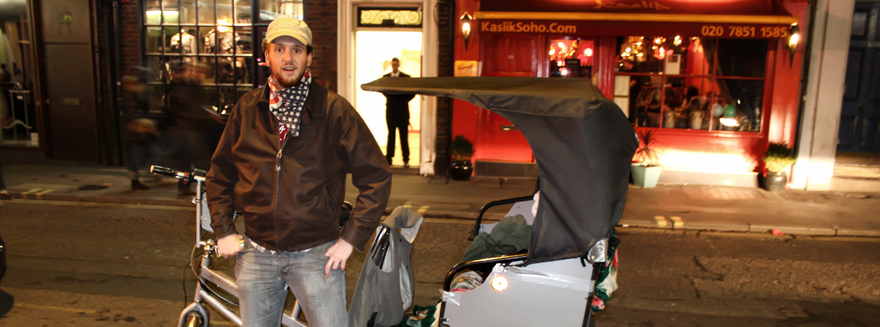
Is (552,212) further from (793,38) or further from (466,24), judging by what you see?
(793,38)

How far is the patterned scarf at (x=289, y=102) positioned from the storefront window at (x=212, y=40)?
9380 millimetres

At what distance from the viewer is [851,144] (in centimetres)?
1034

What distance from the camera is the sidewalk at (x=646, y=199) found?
7586 mm

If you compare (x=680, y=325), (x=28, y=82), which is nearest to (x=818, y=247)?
(x=680, y=325)

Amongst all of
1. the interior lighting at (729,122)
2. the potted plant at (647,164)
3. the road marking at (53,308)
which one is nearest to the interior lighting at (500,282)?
the road marking at (53,308)

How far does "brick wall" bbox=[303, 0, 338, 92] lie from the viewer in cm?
1098

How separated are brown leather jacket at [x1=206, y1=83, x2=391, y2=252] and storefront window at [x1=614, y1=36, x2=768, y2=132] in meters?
9.00

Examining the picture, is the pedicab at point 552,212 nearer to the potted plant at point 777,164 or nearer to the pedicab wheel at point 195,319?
the pedicab wheel at point 195,319

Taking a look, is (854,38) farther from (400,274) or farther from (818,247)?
(400,274)

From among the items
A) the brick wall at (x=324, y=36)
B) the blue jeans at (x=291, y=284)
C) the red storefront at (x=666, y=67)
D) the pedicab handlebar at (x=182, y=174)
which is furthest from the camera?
the brick wall at (x=324, y=36)

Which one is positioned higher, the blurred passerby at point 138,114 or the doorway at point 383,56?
the doorway at point 383,56

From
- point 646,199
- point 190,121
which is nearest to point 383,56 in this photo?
point 190,121

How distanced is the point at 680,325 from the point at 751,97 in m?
7.17

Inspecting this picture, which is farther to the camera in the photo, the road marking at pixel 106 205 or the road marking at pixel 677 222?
the road marking at pixel 106 205
